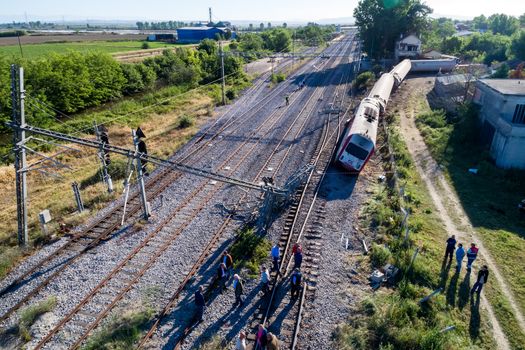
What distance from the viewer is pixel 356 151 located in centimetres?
2198

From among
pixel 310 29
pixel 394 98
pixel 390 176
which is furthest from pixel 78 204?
pixel 310 29

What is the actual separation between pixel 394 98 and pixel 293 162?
23.4 m

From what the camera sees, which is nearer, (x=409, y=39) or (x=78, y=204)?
(x=78, y=204)

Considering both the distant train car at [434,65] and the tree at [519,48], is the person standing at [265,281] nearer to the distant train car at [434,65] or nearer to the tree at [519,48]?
the distant train car at [434,65]

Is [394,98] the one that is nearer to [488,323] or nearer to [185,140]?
[185,140]

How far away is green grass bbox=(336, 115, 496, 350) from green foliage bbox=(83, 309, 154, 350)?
6.35 meters

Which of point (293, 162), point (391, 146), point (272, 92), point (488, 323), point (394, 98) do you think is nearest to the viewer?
point (488, 323)

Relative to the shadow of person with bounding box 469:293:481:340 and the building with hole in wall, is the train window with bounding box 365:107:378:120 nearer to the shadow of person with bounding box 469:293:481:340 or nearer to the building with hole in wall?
the building with hole in wall

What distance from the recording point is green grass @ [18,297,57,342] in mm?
11688

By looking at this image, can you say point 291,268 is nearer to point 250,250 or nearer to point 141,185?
point 250,250

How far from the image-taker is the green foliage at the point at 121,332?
36.8ft

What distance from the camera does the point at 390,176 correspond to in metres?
22.5

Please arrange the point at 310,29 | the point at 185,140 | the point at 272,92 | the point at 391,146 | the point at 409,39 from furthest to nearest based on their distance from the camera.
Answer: the point at 310,29
the point at 409,39
the point at 272,92
the point at 185,140
the point at 391,146

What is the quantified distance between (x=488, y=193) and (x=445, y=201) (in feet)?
9.67
